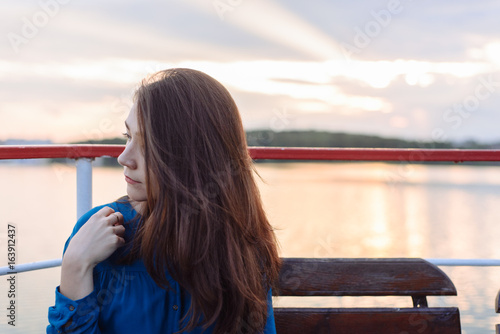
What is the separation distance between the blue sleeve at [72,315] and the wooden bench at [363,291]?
0.52 m

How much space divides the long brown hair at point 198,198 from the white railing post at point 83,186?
748 mm

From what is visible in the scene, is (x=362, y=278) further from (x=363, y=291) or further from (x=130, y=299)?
(x=130, y=299)

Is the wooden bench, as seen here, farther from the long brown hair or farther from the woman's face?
the woman's face

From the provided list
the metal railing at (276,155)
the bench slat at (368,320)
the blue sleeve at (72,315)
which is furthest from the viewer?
the metal railing at (276,155)

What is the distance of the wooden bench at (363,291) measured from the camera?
131 cm

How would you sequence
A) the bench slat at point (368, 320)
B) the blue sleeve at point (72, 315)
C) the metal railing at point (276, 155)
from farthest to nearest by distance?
the metal railing at point (276, 155) < the bench slat at point (368, 320) < the blue sleeve at point (72, 315)

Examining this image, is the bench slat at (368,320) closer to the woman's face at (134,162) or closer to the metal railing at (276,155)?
the metal railing at (276,155)

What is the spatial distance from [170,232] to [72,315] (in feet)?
0.77

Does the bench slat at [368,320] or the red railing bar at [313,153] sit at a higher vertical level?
the red railing bar at [313,153]

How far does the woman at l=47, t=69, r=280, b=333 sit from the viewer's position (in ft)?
3.14

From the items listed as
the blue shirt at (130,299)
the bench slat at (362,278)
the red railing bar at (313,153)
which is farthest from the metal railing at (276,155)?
the blue shirt at (130,299)

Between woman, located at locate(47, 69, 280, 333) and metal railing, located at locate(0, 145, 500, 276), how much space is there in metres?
0.68

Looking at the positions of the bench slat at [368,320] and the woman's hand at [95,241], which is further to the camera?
the bench slat at [368,320]

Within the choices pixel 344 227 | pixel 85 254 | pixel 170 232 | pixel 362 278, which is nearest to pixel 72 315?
pixel 85 254
